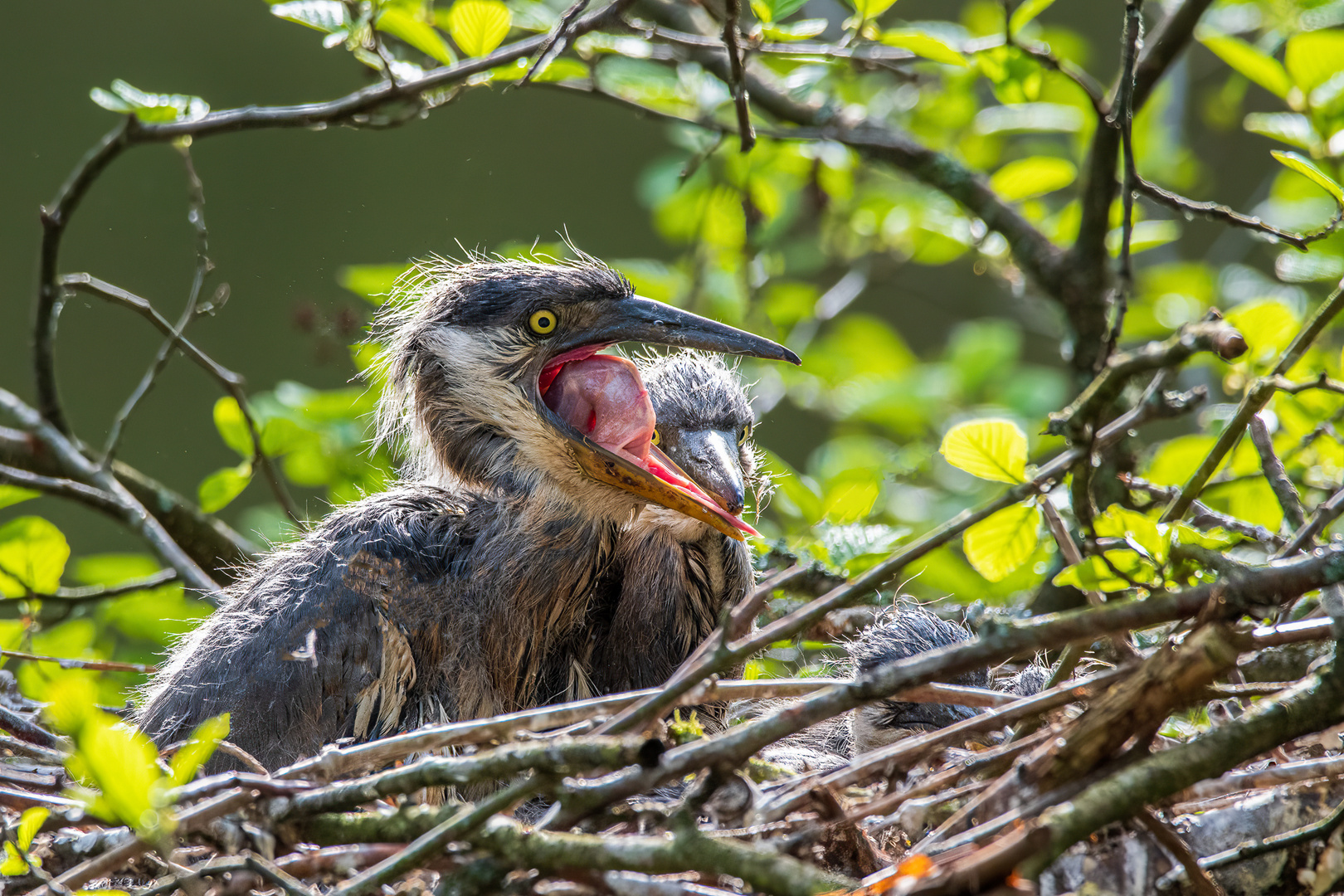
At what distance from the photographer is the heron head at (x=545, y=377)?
1956 millimetres

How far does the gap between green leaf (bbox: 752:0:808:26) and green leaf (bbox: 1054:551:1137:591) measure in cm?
103

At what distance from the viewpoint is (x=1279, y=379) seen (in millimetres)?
1403

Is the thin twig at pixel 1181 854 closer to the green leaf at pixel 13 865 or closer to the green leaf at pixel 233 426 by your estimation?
the green leaf at pixel 13 865

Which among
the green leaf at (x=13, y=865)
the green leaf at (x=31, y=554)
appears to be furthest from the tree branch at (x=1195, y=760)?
the green leaf at (x=31, y=554)

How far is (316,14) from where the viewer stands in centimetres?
196

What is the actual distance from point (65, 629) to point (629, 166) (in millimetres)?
3909

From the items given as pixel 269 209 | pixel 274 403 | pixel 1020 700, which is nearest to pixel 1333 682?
pixel 1020 700

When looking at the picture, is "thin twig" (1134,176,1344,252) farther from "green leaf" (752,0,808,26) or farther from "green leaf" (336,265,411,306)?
"green leaf" (336,265,411,306)

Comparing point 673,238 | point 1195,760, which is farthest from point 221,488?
point 1195,760

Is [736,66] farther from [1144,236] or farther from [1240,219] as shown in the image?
[1144,236]

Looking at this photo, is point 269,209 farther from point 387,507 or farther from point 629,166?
point 387,507

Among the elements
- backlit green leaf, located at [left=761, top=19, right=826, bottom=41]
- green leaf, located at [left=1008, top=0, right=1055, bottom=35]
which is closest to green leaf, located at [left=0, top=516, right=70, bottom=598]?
backlit green leaf, located at [left=761, top=19, right=826, bottom=41]

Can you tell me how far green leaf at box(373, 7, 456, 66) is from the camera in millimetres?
2059

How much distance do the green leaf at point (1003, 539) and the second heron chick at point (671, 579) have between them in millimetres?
494
